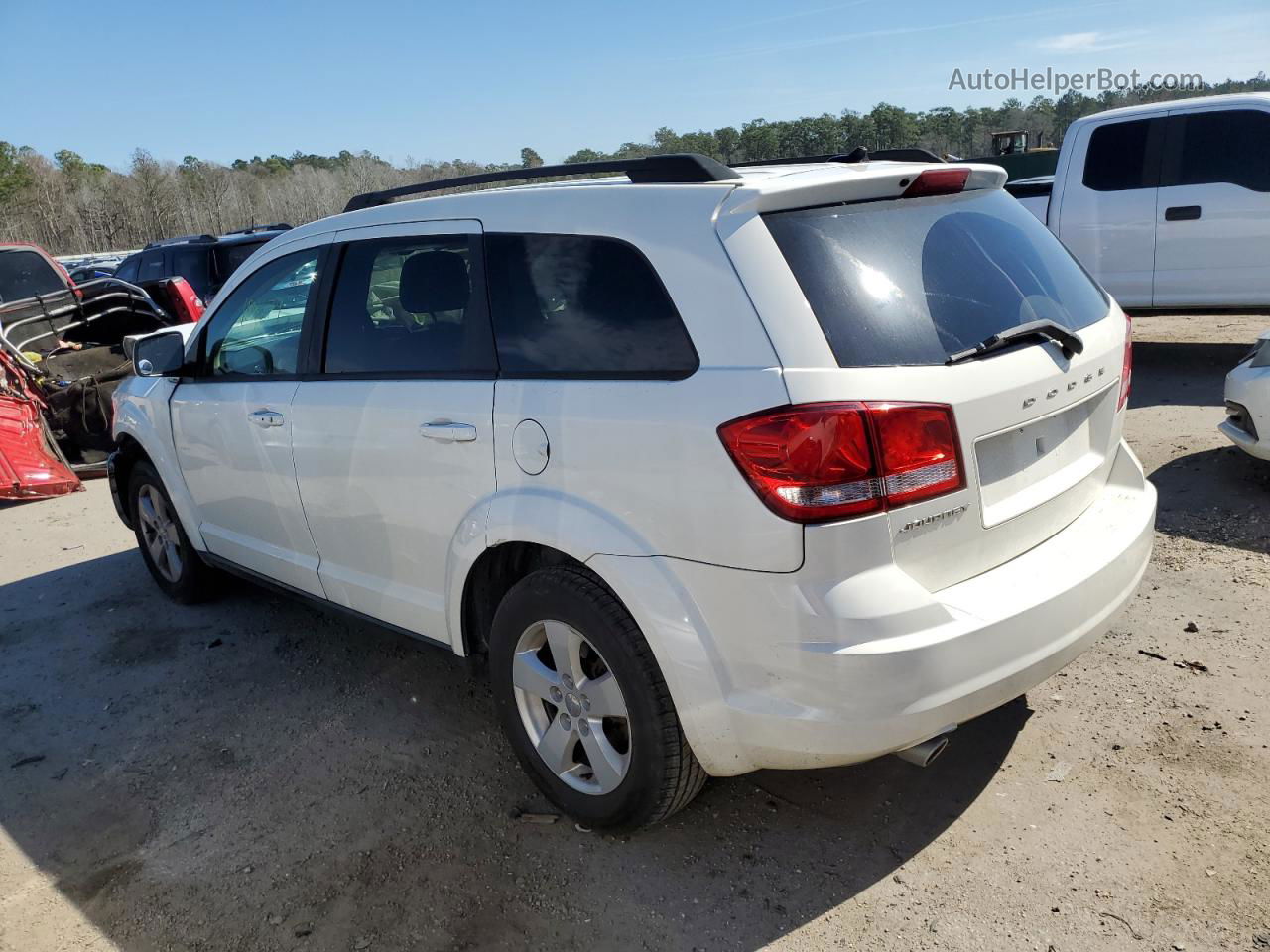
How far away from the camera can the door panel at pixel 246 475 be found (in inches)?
151

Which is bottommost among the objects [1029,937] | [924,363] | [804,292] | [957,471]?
[1029,937]

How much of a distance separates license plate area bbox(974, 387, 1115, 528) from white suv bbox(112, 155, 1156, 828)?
1 cm

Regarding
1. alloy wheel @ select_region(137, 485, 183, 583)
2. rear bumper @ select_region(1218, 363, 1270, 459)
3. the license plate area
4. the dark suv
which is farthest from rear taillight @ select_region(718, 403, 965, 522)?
the dark suv

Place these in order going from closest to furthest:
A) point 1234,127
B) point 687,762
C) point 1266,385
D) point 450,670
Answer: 1. point 687,762
2. point 450,670
3. point 1266,385
4. point 1234,127

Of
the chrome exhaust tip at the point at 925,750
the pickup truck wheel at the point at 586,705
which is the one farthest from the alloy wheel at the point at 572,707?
the chrome exhaust tip at the point at 925,750

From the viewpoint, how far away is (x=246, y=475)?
13.4 ft

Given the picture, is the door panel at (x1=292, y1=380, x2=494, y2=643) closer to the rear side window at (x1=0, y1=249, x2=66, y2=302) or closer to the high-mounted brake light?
the high-mounted brake light

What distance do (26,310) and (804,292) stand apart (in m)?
9.14

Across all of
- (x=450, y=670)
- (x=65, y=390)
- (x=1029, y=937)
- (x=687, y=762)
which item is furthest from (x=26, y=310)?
(x=1029, y=937)

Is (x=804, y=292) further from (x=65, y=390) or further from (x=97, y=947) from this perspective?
(x=65, y=390)

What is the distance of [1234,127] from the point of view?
305 inches

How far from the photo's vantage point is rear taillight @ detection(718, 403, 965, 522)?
2.23 metres

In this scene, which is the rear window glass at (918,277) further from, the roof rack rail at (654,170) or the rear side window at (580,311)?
the rear side window at (580,311)

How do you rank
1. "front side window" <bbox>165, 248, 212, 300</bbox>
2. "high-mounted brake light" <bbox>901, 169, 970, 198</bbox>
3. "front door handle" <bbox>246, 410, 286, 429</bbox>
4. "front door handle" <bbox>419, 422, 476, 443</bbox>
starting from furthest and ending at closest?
"front side window" <bbox>165, 248, 212, 300</bbox> < "front door handle" <bbox>246, 410, 286, 429</bbox> < "front door handle" <bbox>419, 422, 476, 443</bbox> < "high-mounted brake light" <bbox>901, 169, 970, 198</bbox>
